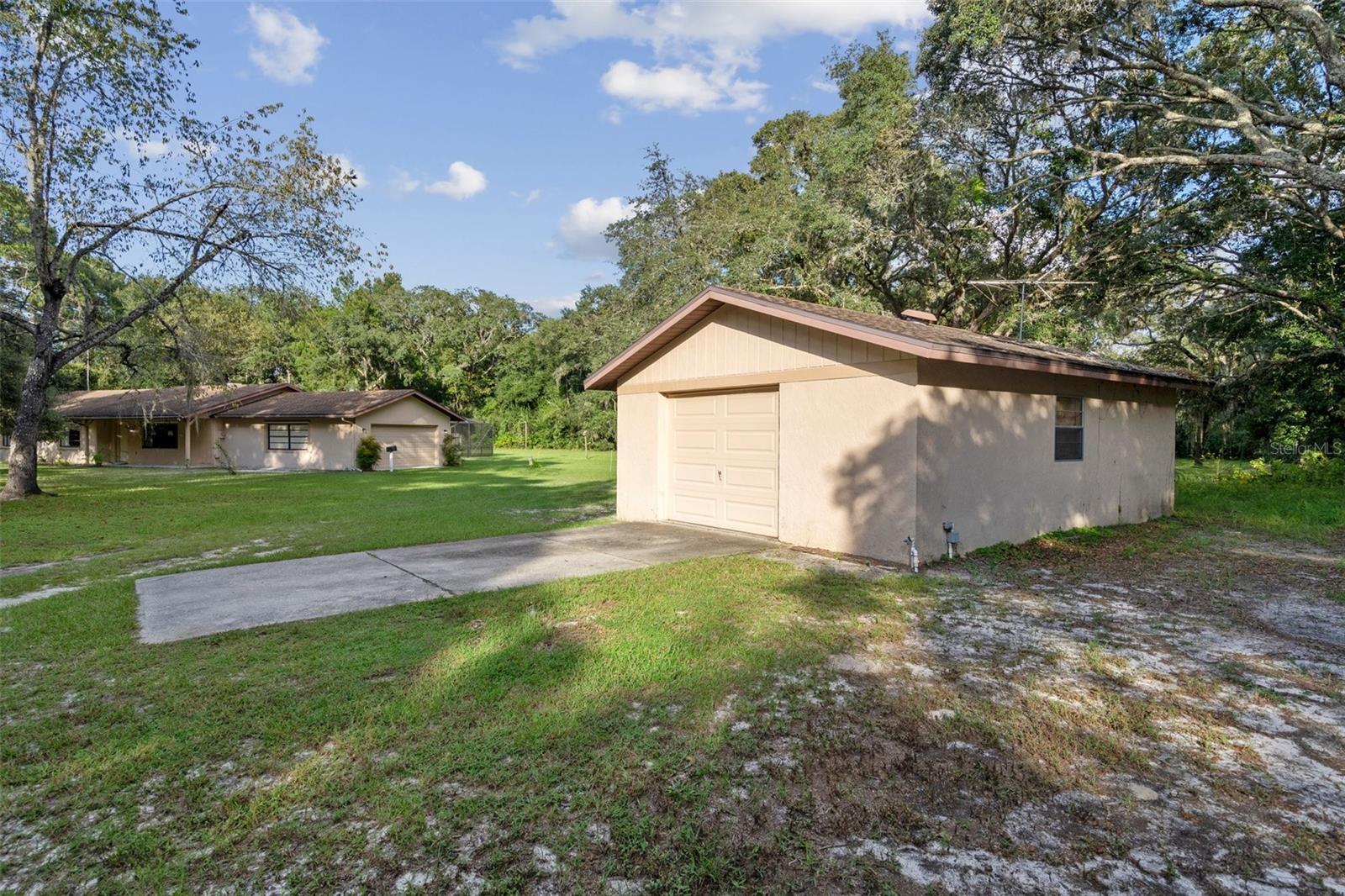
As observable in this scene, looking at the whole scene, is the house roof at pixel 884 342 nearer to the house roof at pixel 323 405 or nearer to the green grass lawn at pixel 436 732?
the green grass lawn at pixel 436 732

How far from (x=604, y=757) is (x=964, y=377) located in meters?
6.35

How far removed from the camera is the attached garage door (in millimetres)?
9250

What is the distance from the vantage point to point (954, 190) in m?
15.6

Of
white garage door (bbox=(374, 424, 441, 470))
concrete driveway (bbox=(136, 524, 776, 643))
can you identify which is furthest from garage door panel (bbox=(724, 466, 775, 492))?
white garage door (bbox=(374, 424, 441, 470))

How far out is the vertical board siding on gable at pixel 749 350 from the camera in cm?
797

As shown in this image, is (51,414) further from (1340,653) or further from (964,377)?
(1340,653)

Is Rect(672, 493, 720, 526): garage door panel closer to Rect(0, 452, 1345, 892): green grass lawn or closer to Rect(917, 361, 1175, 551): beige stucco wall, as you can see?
Rect(0, 452, 1345, 892): green grass lawn

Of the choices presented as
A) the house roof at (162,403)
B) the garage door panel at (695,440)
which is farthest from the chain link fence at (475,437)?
the garage door panel at (695,440)

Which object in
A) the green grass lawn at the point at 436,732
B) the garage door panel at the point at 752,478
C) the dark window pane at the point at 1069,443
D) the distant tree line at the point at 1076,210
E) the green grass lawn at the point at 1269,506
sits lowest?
the green grass lawn at the point at 436,732

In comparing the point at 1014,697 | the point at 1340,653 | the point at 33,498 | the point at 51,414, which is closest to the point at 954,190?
the point at 1340,653

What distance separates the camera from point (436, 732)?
11.3 feet

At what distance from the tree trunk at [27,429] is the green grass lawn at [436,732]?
10249 millimetres

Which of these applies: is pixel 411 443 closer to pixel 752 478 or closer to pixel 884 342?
pixel 752 478

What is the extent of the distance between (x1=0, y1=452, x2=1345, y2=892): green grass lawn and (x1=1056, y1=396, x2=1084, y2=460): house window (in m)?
4.02
